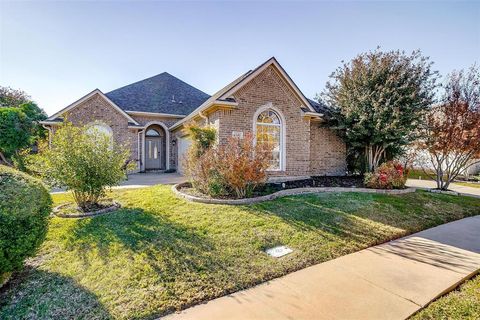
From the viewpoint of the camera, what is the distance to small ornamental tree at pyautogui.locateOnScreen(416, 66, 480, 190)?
36.2 ft

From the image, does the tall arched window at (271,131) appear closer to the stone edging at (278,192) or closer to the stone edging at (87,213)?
the stone edging at (278,192)

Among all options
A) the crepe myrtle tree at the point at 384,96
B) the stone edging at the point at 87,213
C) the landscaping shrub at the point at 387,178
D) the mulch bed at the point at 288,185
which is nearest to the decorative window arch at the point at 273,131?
the mulch bed at the point at 288,185

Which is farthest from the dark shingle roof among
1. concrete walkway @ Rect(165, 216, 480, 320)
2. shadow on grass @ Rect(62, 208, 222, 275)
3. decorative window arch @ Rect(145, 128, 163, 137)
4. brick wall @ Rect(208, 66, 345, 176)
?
concrete walkway @ Rect(165, 216, 480, 320)

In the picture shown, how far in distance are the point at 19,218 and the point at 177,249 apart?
2.47 metres

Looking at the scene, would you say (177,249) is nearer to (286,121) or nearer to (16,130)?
(286,121)

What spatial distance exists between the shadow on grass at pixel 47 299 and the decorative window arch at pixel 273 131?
914cm

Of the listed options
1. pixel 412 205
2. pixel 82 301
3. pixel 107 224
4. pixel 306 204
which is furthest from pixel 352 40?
pixel 82 301

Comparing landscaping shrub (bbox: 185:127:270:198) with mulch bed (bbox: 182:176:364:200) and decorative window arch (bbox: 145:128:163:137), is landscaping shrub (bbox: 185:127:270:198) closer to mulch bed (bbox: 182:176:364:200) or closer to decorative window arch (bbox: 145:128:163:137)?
mulch bed (bbox: 182:176:364:200)

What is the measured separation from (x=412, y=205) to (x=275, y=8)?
9.52 meters

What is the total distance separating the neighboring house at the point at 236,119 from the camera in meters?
11.1

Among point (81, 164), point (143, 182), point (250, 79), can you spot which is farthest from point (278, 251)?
point (143, 182)

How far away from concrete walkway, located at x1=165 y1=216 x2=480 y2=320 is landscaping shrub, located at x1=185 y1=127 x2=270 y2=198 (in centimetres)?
397

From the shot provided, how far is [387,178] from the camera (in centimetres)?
1051

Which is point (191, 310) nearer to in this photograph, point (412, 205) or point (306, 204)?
point (306, 204)
